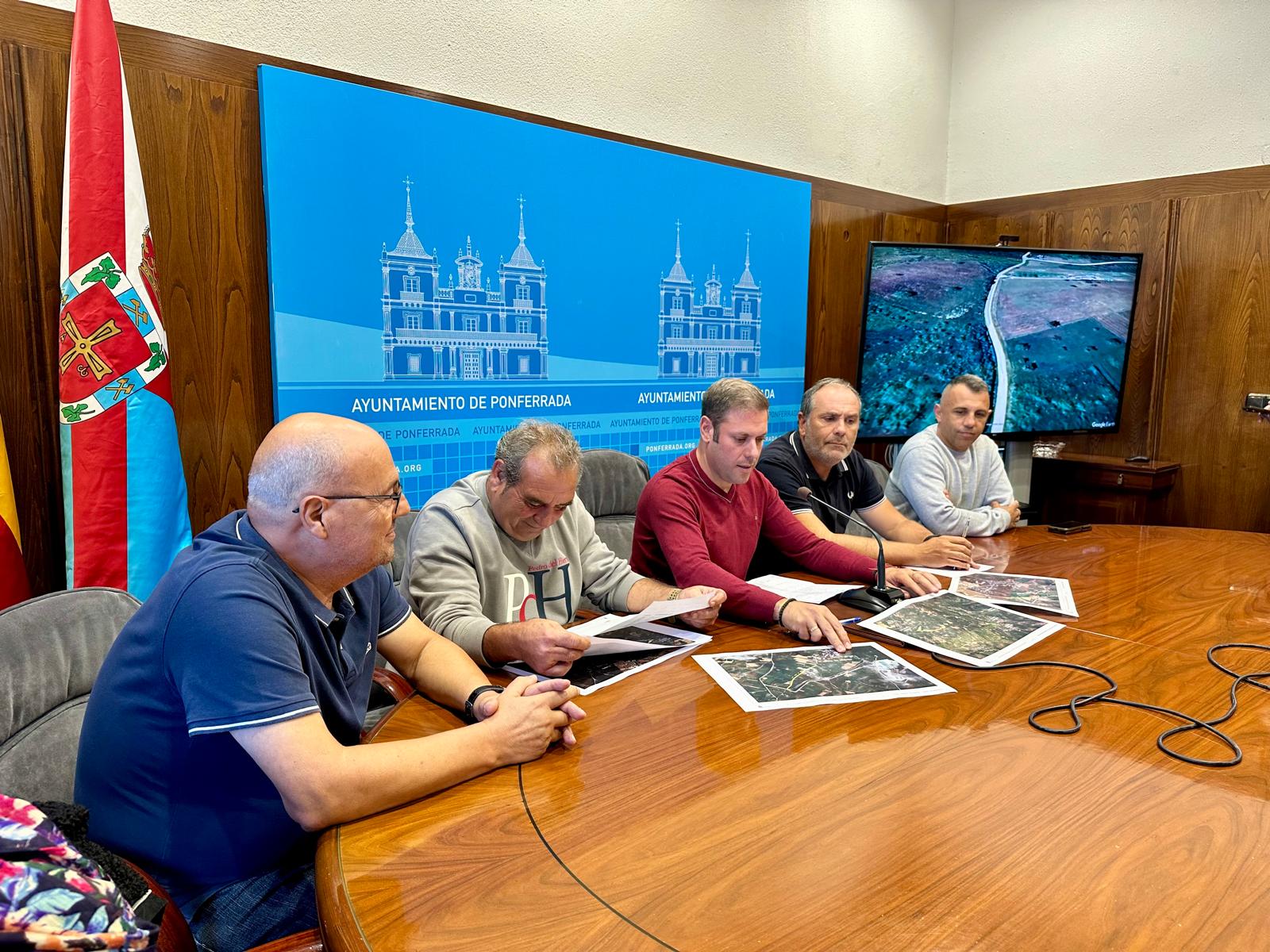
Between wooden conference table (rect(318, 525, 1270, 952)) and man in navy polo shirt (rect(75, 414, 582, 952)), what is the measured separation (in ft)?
0.22

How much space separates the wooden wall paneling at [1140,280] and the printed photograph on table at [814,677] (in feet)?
11.0

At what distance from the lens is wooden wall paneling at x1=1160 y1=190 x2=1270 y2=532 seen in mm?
3744

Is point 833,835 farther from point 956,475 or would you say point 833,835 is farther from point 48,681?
point 956,475

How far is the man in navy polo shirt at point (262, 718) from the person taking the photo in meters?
0.96

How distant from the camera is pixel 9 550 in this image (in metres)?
1.86

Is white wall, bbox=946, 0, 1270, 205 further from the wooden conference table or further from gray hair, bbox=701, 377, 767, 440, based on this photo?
the wooden conference table

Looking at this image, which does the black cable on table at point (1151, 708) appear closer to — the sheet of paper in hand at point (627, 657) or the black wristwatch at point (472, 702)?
the sheet of paper in hand at point (627, 657)

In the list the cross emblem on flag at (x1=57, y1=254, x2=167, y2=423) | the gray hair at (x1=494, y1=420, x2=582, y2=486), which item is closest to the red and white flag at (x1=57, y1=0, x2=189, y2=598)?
the cross emblem on flag at (x1=57, y1=254, x2=167, y2=423)

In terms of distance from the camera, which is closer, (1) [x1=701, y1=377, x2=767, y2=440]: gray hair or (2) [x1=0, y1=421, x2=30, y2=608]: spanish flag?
(2) [x1=0, y1=421, x2=30, y2=608]: spanish flag

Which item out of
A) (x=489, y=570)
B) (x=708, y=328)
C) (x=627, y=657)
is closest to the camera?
(x=627, y=657)

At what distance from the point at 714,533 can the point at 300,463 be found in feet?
3.99

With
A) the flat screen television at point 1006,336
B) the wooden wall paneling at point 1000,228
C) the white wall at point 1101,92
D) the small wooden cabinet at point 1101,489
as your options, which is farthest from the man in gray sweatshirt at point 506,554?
the white wall at point 1101,92

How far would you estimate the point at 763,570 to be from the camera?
239 centimetres

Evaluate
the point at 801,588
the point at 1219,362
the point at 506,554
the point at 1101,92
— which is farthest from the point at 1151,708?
the point at 1101,92
